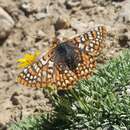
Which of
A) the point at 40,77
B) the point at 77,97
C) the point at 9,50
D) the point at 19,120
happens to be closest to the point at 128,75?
the point at 77,97

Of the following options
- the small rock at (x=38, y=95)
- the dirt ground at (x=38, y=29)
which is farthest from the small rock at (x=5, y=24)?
the small rock at (x=38, y=95)

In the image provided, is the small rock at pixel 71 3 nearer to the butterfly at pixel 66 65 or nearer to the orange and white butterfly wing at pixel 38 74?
the butterfly at pixel 66 65

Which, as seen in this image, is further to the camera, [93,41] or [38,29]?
[38,29]

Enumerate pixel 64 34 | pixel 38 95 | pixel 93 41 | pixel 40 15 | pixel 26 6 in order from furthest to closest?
pixel 26 6
pixel 40 15
pixel 64 34
pixel 38 95
pixel 93 41

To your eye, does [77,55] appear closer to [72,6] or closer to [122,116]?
[122,116]

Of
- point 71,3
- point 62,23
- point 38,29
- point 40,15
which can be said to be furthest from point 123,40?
point 40,15

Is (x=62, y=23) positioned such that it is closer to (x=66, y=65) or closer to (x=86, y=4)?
(x=86, y=4)

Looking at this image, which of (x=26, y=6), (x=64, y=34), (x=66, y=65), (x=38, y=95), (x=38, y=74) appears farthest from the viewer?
(x=26, y=6)
